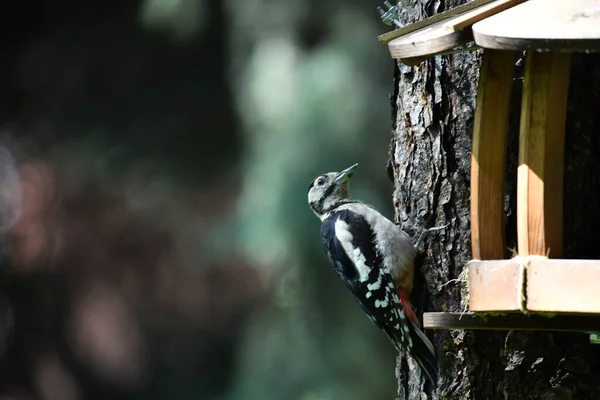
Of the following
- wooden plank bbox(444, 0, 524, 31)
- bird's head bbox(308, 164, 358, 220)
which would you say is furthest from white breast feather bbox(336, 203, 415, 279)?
wooden plank bbox(444, 0, 524, 31)

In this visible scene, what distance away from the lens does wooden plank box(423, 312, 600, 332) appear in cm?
211

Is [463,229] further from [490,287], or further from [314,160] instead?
[314,160]

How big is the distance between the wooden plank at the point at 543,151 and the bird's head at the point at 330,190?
5.24 feet

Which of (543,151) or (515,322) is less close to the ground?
(543,151)

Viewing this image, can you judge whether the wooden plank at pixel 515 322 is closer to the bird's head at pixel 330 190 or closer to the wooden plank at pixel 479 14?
the wooden plank at pixel 479 14

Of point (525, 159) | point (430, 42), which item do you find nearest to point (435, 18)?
point (430, 42)

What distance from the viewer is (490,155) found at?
2221 millimetres

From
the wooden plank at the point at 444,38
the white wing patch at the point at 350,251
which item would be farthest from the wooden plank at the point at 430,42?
the white wing patch at the point at 350,251

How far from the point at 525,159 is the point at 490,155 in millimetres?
152

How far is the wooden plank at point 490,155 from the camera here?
2.20m

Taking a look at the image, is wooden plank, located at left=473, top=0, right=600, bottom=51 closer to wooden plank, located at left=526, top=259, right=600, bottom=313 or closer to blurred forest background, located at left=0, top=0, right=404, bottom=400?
wooden plank, located at left=526, top=259, right=600, bottom=313

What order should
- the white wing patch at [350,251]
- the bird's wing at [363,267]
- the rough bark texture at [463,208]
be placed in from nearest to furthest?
the rough bark texture at [463,208] → the bird's wing at [363,267] → the white wing patch at [350,251]

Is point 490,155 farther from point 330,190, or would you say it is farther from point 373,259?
point 330,190

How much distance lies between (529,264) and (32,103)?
425cm
